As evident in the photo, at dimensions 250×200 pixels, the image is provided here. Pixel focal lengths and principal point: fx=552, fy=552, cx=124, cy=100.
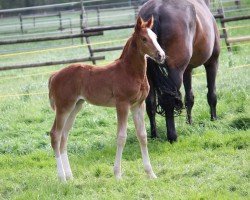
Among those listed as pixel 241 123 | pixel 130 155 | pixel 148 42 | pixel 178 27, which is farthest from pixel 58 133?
pixel 241 123

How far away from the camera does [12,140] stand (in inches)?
311

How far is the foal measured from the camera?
5.71 m

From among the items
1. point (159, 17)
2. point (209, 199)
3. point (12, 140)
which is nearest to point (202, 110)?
point (159, 17)

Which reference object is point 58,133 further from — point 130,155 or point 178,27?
→ point 178,27

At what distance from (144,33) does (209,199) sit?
1815 millimetres

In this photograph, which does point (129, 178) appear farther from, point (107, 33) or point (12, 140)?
point (107, 33)

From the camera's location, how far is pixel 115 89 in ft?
18.9

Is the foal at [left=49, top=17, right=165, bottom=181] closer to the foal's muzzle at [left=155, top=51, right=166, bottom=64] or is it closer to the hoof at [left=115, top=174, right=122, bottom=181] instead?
the hoof at [left=115, top=174, right=122, bottom=181]

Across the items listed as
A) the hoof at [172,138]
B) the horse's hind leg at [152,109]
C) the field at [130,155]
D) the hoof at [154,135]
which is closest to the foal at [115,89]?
the field at [130,155]

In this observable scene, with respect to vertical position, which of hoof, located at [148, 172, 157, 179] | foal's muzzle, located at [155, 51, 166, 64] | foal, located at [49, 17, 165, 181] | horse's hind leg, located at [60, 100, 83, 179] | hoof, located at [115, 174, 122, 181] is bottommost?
hoof, located at [148, 172, 157, 179]

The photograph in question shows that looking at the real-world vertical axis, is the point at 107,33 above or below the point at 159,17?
below

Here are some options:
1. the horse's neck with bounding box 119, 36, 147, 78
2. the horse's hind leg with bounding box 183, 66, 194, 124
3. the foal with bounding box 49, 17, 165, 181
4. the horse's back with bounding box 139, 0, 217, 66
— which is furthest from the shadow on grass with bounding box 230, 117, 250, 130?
the horse's neck with bounding box 119, 36, 147, 78

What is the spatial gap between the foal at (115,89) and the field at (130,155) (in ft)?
1.09

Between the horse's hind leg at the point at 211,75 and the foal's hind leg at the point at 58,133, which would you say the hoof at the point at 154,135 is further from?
the foal's hind leg at the point at 58,133
